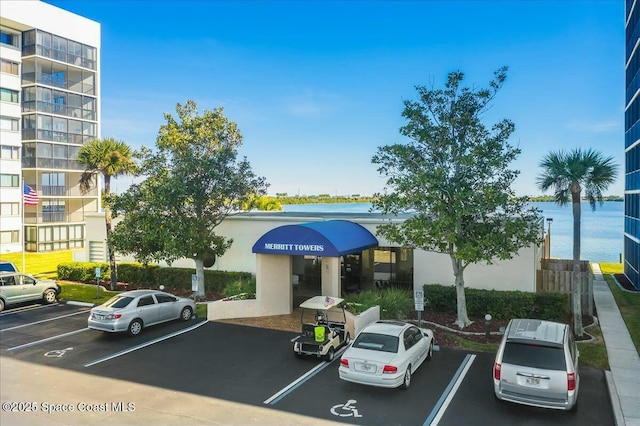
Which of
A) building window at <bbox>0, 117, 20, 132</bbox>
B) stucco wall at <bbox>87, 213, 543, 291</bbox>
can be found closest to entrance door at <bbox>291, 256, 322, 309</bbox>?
stucco wall at <bbox>87, 213, 543, 291</bbox>

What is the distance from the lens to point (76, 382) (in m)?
11.2

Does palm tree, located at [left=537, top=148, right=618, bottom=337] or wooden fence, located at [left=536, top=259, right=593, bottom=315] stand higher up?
palm tree, located at [left=537, top=148, right=618, bottom=337]

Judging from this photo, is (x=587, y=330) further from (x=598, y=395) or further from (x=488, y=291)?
(x=598, y=395)

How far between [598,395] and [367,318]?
7.04 metres

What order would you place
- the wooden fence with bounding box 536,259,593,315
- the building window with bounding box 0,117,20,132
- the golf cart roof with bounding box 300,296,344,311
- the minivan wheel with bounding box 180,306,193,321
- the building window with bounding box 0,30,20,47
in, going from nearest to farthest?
1. the golf cart roof with bounding box 300,296,344,311
2. the wooden fence with bounding box 536,259,593,315
3. the minivan wheel with bounding box 180,306,193,321
4. the building window with bounding box 0,117,20,132
5. the building window with bounding box 0,30,20,47

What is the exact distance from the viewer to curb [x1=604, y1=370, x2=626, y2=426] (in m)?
9.06

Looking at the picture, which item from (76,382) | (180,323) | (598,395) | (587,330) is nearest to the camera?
(598,395)

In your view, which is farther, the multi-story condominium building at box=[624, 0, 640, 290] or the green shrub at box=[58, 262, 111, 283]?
the green shrub at box=[58, 262, 111, 283]

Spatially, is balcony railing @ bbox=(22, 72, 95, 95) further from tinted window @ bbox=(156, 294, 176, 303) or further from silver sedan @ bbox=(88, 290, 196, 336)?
silver sedan @ bbox=(88, 290, 196, 336)

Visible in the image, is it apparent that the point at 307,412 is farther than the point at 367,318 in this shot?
No

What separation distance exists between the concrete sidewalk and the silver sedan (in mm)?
13913

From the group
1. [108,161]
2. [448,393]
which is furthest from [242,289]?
[448,393]

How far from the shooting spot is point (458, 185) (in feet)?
51.7

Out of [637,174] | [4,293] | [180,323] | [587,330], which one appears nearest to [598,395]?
[587,330]
